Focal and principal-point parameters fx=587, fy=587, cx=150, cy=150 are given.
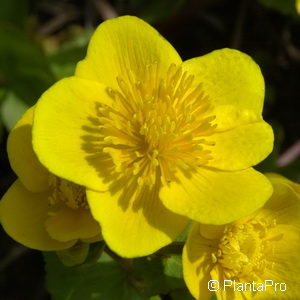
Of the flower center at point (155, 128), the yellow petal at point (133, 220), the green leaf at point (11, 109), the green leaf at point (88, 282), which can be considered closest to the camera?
the yellow petal at point (133, 220)

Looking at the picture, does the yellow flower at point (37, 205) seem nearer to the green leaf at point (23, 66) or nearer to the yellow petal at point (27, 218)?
the yellow petal at point (27, 218)

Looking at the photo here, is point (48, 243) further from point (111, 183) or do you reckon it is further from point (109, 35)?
point (109, 35)

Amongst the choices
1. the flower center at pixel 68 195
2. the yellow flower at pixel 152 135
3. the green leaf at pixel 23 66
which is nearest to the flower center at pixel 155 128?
the yellow flower at pixel 152 135

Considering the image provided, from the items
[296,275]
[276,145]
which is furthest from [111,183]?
[276,145]

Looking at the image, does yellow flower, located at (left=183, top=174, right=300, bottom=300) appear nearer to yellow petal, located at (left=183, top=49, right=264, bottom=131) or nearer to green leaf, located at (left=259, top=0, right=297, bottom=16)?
yellow petal, located at (left=183, top=49, right=264, bottom=131)

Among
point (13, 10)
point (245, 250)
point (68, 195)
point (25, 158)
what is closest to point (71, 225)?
point (68, 195)

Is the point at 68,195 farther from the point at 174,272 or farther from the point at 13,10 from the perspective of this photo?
the point at 13,10

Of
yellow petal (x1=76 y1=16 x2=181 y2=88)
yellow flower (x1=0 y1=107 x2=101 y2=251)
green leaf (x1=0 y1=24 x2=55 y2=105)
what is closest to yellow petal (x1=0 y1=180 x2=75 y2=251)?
yellow flower (x1=0 y1=107 x2=101 y2=251)
